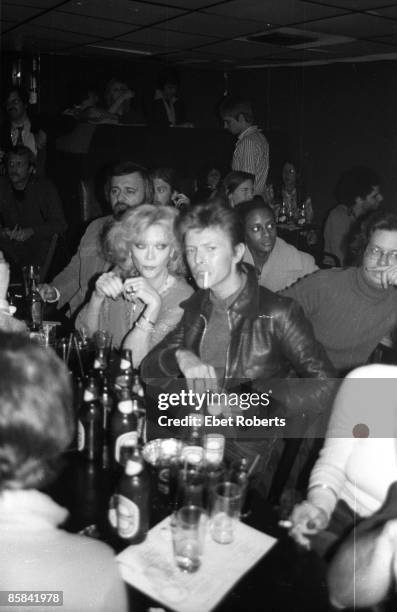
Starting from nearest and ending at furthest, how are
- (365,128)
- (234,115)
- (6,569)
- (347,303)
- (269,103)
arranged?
(6,569), (347,303), (234,115), (365,128), (269,103)

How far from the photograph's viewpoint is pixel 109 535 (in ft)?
3.83

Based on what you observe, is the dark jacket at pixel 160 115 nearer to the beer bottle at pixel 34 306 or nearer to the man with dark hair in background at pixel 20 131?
the man with dark hair in background at pixel 20 131

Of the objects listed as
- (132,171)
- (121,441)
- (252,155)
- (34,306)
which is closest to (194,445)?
(121,441)

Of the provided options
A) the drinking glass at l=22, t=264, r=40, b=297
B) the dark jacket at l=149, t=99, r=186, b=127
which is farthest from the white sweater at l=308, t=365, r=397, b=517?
the dark jacket at l=149, t=99, r=186, b=127

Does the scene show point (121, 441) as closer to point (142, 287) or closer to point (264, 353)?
point (264, 353)

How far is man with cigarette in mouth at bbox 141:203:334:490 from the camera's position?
1898mm

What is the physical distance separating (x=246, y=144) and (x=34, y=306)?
8.68 feet

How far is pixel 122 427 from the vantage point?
149cm

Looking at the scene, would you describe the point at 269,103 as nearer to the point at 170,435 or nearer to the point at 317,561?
the point at 170,435

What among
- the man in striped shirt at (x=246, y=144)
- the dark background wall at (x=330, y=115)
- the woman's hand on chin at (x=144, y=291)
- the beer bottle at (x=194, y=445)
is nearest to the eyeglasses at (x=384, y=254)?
the woman's hand on chin at (x=144, y=291)

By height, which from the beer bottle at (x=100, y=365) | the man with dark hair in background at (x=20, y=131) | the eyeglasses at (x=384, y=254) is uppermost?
the man with dark hair in background at (x=20, y=131)

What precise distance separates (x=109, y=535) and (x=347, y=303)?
1542 millimetres

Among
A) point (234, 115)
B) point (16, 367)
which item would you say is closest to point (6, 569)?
point (16, 367)

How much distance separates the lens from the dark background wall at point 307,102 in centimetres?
Answer: 663
